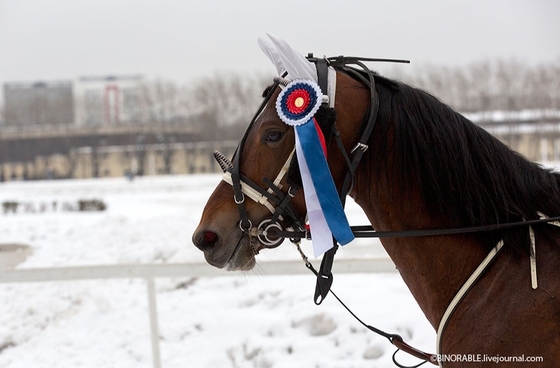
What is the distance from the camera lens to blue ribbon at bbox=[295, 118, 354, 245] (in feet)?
7.48

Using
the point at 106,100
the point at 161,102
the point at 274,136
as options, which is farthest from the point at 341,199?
the point at 106,100

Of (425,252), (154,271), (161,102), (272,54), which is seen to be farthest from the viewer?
(161,102)

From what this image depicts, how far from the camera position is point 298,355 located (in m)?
5.05

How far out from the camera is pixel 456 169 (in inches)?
89.5

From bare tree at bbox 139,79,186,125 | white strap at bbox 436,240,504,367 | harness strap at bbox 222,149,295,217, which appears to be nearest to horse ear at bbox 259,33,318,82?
harness strap at bbox 222,149,295,217

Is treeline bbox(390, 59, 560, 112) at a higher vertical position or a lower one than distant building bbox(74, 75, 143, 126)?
higher

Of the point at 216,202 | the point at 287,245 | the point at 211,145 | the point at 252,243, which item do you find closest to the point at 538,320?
the point at 252,243

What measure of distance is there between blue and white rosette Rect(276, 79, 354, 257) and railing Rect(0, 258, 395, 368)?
2451mm

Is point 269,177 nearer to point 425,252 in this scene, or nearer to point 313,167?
point 313,167

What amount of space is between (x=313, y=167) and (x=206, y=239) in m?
0.57

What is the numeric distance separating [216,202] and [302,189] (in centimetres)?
38

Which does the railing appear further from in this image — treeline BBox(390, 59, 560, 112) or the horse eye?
treeline BBox(390, 59, 560, 112)

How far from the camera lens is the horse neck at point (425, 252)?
7.50 ft

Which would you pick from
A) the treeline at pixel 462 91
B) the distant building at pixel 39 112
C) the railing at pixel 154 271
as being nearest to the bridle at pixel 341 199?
the railing at pixel 154 271
